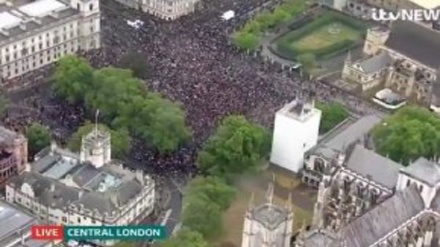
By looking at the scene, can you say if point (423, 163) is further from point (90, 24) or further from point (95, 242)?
point (90, 24)

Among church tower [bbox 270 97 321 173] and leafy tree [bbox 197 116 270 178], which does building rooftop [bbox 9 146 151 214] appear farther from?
church tower [bbox 270 97 321 173]

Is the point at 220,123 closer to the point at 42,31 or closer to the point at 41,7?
the point at 42,31

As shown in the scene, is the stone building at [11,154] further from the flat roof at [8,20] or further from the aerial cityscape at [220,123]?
the flat roof at [8,20]

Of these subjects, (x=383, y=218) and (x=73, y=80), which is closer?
(x=383, y=218)

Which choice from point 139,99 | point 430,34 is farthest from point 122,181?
point 430,34

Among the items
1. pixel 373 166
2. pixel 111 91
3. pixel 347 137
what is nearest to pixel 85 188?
pixel 111 91
